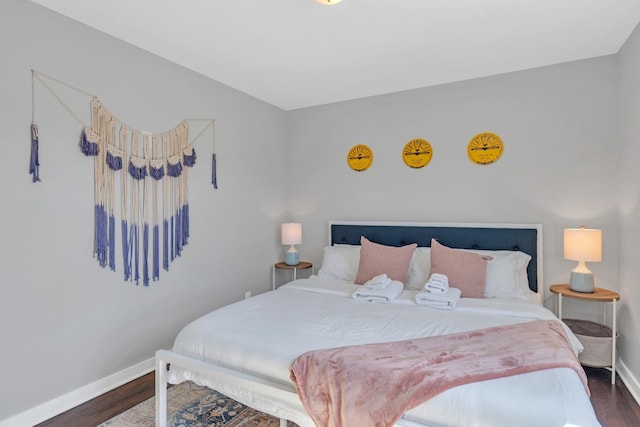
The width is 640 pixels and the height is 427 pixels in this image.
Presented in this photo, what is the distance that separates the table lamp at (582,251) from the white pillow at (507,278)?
33cm

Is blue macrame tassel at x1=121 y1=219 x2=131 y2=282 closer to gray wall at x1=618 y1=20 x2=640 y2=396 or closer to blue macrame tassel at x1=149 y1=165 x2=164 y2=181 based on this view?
blue macrame tassel at x1=149 y1=165 x2=164 y2=181

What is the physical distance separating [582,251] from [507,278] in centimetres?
57

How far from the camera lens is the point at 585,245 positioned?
2.62 m

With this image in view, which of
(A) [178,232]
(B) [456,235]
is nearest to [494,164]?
(B) [456,235]

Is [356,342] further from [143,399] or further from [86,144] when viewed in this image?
[86,144]

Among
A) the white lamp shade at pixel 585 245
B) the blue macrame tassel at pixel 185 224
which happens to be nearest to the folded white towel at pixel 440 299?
the white lamp shade at pixel 585 245

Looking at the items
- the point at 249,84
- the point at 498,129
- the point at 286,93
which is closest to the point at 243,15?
the point at 249,84

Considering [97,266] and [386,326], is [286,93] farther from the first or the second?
[386,326]

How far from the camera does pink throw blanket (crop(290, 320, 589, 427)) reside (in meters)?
1.38

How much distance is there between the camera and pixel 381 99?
12.3 ft

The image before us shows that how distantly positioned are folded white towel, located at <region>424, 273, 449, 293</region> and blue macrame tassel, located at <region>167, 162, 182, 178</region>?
2230mm

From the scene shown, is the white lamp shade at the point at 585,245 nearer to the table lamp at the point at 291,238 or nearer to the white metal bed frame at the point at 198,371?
the white metal bed frame at the point at 198,371

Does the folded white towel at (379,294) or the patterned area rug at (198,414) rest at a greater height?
the folded white towel at (379,294)

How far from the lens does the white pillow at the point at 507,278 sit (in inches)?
107
